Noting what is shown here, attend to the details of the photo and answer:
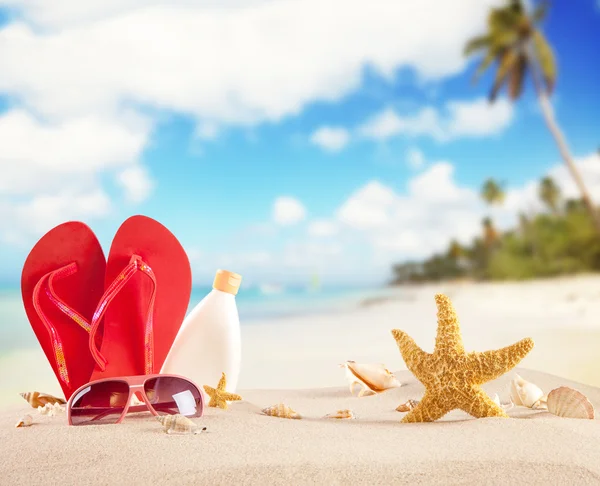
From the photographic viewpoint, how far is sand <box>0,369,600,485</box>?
1419mm

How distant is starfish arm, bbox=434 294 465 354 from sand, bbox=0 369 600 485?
214mm

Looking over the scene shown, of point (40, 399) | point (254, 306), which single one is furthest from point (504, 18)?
point (40, 399)

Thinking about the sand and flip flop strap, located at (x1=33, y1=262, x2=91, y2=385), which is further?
flip flop strap, located at (x1=33, y1=262, x2=91, y2=385)

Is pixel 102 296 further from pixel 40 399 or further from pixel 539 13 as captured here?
pixel 539 13

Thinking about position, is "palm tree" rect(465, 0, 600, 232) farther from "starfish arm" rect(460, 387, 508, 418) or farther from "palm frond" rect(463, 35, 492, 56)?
"starfish arm" rect(460, 387, 508, 418)

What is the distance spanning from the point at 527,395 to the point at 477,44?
18.3 m

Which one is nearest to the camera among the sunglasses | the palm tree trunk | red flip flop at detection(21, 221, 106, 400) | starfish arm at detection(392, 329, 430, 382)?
the sunglasses

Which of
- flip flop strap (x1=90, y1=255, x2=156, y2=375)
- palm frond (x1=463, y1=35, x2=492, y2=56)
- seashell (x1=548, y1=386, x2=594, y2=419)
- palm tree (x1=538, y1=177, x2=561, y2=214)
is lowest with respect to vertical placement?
seashell (x1=548, y1=386, x2=594, y2=419)

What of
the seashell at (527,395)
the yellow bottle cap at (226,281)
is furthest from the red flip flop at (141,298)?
the seashell at (527,395)

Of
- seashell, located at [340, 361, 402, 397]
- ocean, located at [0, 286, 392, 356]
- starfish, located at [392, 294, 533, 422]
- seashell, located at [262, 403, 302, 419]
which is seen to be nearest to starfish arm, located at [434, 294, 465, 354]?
starfish, located at [392, 294, 533, 422]

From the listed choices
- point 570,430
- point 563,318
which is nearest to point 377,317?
point 563,318

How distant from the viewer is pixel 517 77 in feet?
60.8

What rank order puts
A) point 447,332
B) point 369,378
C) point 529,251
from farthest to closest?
1. point 529,251
2. point 369,378
3. point 447,332

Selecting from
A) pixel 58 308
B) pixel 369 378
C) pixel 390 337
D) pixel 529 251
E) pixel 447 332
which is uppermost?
pixel 529 251
